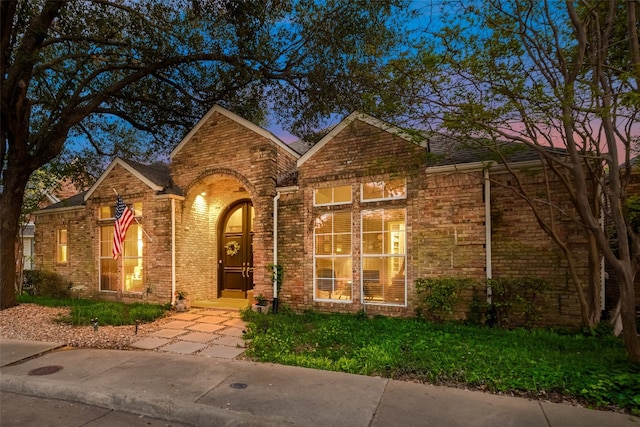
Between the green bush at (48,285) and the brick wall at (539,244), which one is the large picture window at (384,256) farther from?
the green bush at (48,285)

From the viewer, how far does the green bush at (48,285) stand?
1217cm

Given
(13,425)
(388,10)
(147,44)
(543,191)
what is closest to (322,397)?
(13,425)

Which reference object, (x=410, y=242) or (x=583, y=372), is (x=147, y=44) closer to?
(x=410, y=242)

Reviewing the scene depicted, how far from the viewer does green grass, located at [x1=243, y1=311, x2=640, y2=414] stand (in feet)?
13.5

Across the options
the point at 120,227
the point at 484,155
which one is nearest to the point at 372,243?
the point at 484,155

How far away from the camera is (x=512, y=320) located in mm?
6742

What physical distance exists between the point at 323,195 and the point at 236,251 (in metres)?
3.86

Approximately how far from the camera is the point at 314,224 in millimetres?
8703

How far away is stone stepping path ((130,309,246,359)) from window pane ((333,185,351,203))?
12.4 ft

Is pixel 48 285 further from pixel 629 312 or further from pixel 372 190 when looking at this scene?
pixel 629 312

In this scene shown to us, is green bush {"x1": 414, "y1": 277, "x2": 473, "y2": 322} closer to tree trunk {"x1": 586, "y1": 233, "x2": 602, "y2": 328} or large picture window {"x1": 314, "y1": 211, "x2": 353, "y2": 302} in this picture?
large picture window {"x1": 314, "y1": 211, "x2": 353, "y2": 302}

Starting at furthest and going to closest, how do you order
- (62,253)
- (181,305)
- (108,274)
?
(62,253) → (108,274) → (181,305)

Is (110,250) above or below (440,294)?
above

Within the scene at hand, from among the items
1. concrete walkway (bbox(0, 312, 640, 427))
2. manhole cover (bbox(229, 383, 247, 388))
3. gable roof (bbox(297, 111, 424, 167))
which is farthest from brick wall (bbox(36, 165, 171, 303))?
manhole cover (bbox(229, 383, 247, 388))
